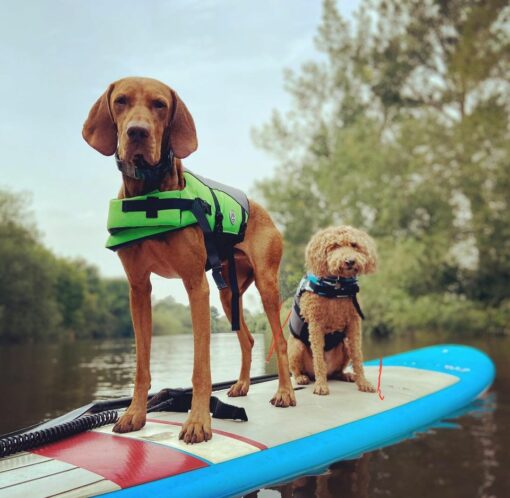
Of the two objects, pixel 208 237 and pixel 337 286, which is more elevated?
pixel 208 237

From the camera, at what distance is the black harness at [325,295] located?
3.82 meters

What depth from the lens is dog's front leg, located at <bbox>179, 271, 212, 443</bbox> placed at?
2.62 meters

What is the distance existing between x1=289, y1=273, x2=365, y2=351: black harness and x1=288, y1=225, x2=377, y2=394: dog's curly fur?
0.04m

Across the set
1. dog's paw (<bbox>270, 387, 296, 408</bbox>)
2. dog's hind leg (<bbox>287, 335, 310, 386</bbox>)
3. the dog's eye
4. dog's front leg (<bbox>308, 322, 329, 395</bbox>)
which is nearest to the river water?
dog's hind leg (<bbox>287, 335, 310, 386</bbox>)

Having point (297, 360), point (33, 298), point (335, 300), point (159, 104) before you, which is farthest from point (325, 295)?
point (33, 298)

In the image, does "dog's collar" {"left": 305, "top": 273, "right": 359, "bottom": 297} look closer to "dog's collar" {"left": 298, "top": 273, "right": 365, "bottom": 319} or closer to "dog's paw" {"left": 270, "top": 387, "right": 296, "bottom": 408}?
"dog's collar" {"left": 298, "top": 273, "right": 365, "bottom": 319}

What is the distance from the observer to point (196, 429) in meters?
2.63

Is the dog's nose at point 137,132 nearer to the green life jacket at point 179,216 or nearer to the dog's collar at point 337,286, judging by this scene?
the green life jacket at point 179,216

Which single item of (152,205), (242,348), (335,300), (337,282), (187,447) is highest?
(152,205)

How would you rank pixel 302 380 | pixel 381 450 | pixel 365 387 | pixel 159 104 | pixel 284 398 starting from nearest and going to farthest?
pixel 159 104, pixel 284 398, pixel 381 450, pixel 365 387, pixel 302 380

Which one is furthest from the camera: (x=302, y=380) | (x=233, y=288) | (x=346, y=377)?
(x=346, y=377)

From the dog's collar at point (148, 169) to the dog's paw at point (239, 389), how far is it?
1.64 meters

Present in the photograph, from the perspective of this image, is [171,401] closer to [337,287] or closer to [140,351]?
[140,351]

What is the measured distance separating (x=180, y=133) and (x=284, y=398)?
1.73m
